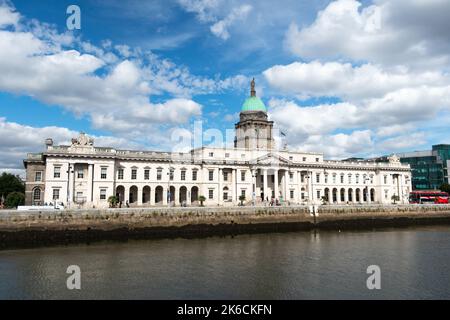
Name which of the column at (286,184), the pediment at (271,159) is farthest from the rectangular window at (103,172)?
the column at (286,184)

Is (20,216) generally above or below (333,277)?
above

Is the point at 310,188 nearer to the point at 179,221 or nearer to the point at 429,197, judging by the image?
the point at 429,197

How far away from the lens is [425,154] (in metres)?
122

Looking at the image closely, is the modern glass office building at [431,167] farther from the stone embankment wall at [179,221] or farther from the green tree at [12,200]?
the green tree at [12,200]

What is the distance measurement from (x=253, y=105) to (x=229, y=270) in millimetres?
59305

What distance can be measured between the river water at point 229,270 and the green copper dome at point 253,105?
46710mm

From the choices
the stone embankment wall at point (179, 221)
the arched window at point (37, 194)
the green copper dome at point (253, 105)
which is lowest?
the stone embankment wall at point (179, 221)

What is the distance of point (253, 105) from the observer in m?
81.1

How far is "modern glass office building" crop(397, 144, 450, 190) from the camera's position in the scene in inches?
4601

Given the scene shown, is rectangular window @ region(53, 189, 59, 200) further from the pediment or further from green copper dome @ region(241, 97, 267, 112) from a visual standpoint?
green copper dome @ region(241, 97, 267, 112)

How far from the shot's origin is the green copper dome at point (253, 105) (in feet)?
265
